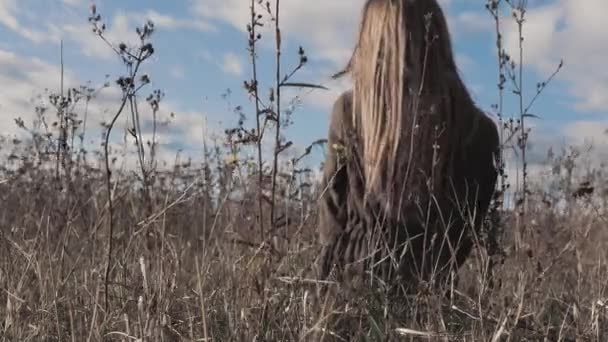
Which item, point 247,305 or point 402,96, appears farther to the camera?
point 402,96

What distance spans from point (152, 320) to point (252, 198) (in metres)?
0.96

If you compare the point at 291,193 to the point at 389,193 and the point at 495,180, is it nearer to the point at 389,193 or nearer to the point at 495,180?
the point at 389,193

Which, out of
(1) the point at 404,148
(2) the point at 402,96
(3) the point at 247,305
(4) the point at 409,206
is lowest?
(3) the point at 247,305

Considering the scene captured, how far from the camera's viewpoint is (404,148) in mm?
2967

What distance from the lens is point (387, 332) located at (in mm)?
2369

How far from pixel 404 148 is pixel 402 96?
0.59 feet

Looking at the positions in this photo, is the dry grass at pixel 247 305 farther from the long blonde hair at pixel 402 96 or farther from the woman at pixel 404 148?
the long blonde hair at pixel 402 96

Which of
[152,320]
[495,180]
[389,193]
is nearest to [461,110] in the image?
[495,180]

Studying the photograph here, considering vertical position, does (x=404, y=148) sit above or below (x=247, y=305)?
above

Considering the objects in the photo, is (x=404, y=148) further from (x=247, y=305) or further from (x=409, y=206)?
(x=247, y=305)

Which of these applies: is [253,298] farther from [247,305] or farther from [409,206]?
[409,206]

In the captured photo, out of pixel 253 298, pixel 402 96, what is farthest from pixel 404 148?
pixel 253 298

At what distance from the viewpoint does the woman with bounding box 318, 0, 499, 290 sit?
2.94 m

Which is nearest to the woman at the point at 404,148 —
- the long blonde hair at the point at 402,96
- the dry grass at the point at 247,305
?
the long blonde hair at the point at 402,96
